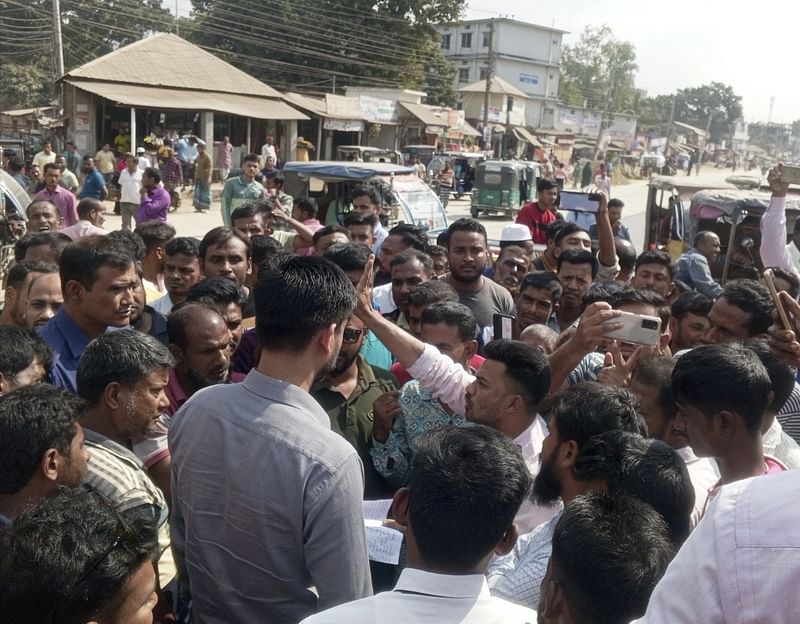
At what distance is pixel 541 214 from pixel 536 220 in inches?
→ 4.0

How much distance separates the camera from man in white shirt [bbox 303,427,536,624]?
58.8 inches

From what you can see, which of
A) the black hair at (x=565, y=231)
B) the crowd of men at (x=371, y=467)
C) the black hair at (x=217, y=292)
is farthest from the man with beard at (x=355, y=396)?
the black hair at (x=565, y=231)

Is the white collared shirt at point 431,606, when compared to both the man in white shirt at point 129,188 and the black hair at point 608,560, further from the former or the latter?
the man in white shirt at point 129,188

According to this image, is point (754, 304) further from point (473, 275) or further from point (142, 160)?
point (142, 160)

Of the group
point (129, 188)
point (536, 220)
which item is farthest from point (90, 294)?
point (129, 188)

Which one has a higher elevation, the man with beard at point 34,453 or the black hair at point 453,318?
the black hair at point 453,318

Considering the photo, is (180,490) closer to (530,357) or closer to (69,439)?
(69,439)

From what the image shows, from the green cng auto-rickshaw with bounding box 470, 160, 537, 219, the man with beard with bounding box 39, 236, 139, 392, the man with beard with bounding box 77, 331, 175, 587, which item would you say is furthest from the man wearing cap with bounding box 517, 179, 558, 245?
the green cng auto-rickshaw with bounding box 470, 160, 537, 219

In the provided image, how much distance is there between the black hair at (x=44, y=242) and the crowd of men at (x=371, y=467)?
150 centimetres

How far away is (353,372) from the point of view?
10.9ft

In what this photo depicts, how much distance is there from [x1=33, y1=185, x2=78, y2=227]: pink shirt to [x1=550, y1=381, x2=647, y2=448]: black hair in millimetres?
7890

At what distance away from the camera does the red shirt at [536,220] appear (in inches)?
314

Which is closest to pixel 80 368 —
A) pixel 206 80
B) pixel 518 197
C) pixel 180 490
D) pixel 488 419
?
pixel 180 490

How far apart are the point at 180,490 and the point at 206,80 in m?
24.1
